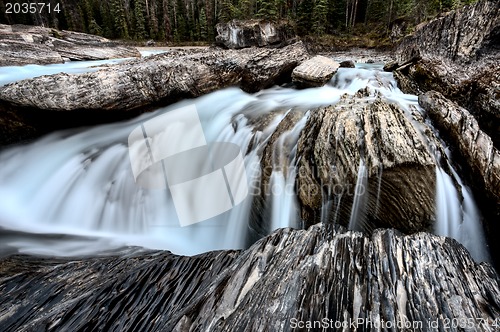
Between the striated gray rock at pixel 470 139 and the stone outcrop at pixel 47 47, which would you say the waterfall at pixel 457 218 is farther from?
the stone outcrop at pixel 47 47

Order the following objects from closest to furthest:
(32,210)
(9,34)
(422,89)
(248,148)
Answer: (32,210) → (248,148) → (422,89) → (9,34)

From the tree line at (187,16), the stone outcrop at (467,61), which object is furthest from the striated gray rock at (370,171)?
the tree line at (187,16)

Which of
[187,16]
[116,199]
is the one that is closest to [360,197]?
[116,199]

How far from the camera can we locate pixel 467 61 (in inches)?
219

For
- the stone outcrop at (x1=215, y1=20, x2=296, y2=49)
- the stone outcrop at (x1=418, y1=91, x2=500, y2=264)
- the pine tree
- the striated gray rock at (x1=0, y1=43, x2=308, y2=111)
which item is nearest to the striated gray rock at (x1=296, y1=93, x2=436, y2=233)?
the stone outcrop at (x1=418, y1=91, x2=500, y2=264)

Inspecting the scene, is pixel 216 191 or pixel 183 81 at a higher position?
pixel 183 81

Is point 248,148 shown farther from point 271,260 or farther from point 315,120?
point 271,260

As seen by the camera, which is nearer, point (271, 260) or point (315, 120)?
point (271, 260)

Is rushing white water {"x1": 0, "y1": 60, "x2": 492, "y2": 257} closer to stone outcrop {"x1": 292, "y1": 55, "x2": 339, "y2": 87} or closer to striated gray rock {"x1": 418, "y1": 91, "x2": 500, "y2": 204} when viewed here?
striated gray rock {"x1": 418, "y1": 91, "x2": 500, "y2": 204}

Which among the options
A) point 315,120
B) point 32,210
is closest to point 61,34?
point 32,210

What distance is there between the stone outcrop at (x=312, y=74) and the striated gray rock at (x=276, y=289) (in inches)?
272

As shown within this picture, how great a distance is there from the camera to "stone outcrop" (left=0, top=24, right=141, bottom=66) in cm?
1279

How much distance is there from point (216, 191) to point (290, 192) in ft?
5.55

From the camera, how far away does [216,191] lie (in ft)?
17.3
